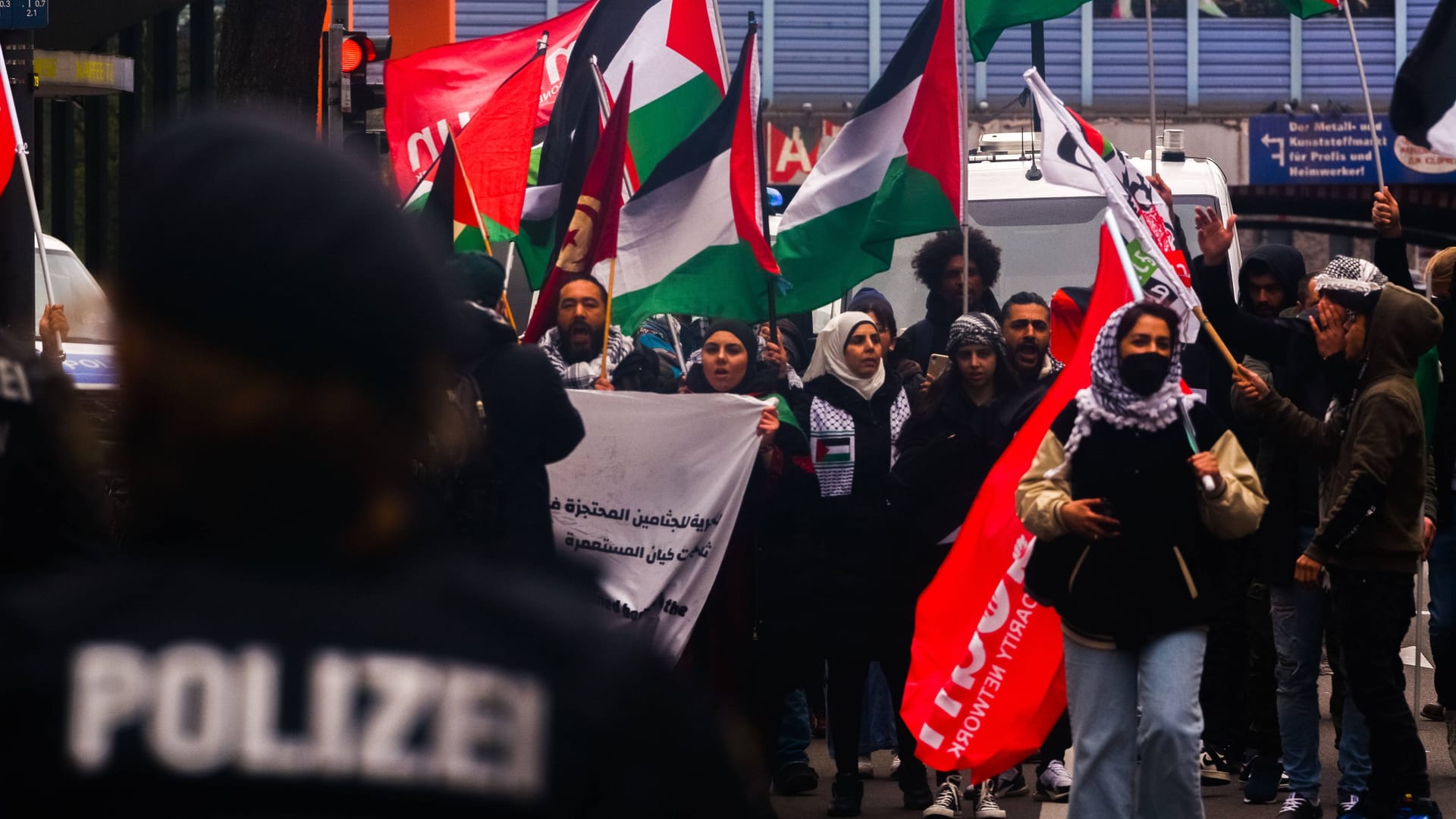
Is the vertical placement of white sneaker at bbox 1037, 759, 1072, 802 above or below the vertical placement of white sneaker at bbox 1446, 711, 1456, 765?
below

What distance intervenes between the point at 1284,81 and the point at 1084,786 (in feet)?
74.3

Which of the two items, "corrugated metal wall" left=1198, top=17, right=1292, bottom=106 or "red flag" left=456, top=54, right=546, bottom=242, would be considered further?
"corrugated metal wall" left=1198, top=17, right=1292, bottom=106

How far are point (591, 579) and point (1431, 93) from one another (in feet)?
22.8

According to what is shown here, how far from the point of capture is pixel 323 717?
1.37 m

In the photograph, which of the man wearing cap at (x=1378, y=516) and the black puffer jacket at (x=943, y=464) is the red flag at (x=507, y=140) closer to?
the black puffer jacket at (x=943, y=464)

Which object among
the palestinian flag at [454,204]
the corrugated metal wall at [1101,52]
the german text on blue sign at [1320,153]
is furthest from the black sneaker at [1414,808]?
the corrugated metal wall at [1101,52]

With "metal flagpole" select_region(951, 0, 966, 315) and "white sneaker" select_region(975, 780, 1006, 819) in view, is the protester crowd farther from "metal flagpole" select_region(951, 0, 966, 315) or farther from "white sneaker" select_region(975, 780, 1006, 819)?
"metal flagpole" select_region(951, 0, 966, 315)

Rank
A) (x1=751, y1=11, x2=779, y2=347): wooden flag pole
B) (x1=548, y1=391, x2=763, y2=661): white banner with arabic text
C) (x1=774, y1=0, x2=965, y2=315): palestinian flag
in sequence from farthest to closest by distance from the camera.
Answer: (x1=774, y1=0, x2=965, y2=315): palestinian flag
(x1=751, y1=11, x2=779, y2=347): wooden flag pole
(x1=548, y1=391, x2=763, y2=661): white banner with arabic text

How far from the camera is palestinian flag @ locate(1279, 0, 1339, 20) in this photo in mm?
9500

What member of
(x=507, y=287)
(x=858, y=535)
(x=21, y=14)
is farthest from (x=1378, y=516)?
(x=21, y=14)

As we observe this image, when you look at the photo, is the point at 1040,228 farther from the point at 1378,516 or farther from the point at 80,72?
the point at 80,72

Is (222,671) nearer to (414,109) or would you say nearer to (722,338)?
(722,338)

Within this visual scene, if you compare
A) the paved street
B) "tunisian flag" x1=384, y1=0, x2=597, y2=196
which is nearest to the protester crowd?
the paved street

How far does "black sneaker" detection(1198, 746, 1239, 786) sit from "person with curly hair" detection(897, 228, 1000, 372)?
239 centimetres
